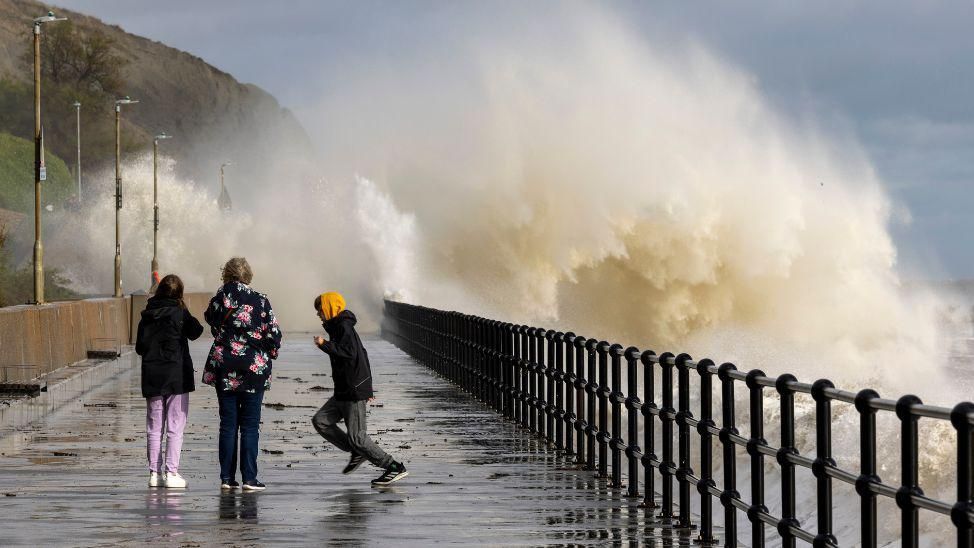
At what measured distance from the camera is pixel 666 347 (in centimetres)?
7988

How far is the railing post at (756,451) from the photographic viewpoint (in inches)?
398

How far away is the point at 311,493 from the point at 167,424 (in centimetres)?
130

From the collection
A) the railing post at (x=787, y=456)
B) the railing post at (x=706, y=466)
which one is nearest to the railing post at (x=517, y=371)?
the railing post at (x=706, y=466)

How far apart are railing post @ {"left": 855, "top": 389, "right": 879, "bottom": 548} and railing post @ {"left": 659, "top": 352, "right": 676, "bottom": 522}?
4109 mm

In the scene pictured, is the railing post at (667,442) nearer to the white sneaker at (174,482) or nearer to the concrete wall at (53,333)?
the white sneaker at (174,482)

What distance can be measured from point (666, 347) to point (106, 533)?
68.9 meters

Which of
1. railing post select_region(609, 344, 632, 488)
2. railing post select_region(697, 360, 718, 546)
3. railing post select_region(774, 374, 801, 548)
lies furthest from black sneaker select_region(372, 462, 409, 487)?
railing post select_region(774, 374, 801, 548)

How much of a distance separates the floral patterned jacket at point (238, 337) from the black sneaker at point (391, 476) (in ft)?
5.04

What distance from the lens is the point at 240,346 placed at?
13.8m

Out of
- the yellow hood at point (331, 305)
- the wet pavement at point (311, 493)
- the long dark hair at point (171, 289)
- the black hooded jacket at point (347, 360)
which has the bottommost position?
the wet pavement at point (311, 493)

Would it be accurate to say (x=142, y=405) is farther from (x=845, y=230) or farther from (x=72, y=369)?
(x=845, y=230)

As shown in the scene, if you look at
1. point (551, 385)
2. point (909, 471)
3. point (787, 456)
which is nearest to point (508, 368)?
point (551, 385)

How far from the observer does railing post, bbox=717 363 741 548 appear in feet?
35.4

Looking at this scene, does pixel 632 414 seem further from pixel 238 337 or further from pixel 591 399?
pixel 238 337
